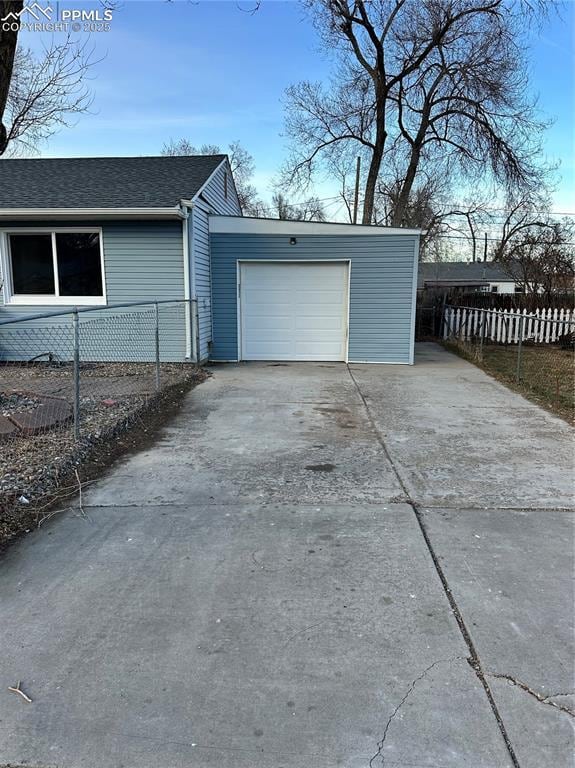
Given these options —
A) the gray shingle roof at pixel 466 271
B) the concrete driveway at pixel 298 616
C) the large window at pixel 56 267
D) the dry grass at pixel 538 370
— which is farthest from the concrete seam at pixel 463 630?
the gray shingle roof at pixel 466 271

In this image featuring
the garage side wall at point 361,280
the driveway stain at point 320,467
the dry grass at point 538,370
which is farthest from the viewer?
the garage side wall at point 361,280

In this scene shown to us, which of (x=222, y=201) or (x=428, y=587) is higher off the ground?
(x=222, y=201)

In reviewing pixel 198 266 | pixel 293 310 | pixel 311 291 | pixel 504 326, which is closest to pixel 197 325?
pixel 198 266

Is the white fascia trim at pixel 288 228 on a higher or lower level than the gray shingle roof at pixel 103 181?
lower

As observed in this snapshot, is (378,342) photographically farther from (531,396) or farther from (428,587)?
(428,587)

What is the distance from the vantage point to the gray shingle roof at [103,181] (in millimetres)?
9508

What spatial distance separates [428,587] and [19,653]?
6.40 feet

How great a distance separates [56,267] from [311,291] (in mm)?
5031

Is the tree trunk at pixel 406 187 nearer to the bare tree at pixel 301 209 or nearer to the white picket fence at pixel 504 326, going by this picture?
the white picket fence at pixel 504 326

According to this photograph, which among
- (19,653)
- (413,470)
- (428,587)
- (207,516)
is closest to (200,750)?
(19,653)

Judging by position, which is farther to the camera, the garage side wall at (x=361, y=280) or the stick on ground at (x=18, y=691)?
the garage side wall at (x=361, y=280)

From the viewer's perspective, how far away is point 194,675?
209 cm

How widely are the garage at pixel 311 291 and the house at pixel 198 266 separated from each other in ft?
0.07

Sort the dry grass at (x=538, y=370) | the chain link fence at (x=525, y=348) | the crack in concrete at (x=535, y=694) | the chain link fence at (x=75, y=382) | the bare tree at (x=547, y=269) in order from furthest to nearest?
the bare tree at (x=547, y=269)
the chain link fence at (x=525, y=348)
the dry grass at (x=538, y=370)
the chain link fence at (x=75, y=382)
the crack in concrete at (x=535, y=694)
